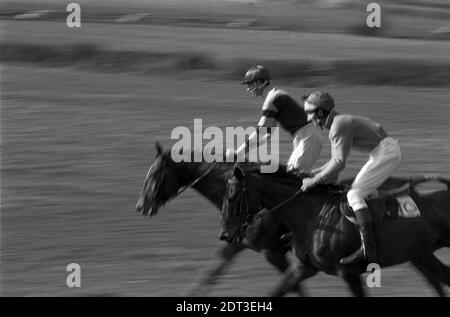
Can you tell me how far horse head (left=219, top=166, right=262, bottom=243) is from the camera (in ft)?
30.5

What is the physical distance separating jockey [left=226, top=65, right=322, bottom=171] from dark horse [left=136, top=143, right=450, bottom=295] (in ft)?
1.23

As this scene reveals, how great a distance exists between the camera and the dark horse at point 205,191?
9945mm

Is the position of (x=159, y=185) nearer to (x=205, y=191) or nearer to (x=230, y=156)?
(x=205, y=191)

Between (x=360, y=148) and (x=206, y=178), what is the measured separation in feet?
4.93

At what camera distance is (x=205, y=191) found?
10039 mm

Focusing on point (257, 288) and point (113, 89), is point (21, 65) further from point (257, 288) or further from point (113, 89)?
point (257, 288)

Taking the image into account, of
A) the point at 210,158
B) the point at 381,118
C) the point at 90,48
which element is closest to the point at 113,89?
the point at 90,48

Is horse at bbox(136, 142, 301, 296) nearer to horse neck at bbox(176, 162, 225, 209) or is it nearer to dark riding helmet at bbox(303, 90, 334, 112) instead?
horse neck at bbox(176, 162, 225, 209)

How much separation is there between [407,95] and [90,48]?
28.8 feet

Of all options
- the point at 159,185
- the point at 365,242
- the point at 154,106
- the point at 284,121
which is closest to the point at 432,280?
the point at 365,242

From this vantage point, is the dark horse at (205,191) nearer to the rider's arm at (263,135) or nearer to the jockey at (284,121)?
the jockey at (284,121)

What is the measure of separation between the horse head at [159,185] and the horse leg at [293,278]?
151 centimetres

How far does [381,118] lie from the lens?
77.8 ft

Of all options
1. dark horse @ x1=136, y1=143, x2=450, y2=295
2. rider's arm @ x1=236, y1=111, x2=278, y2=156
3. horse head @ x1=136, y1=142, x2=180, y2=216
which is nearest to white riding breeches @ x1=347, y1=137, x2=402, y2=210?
dark horse @ x1=136, y1=143, x2=450, y2=295
